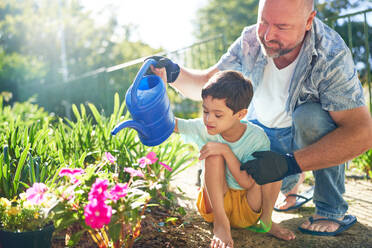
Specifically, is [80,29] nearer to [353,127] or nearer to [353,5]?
[353,5]

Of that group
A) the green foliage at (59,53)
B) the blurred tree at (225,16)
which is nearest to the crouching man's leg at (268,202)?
the green foliage at (59,53)

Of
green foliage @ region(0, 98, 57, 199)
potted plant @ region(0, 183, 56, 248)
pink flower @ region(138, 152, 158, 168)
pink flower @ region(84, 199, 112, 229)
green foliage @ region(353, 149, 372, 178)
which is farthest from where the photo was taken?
green foliage @ region(353, 149, 372, 178)

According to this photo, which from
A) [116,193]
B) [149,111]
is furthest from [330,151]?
[116,193]

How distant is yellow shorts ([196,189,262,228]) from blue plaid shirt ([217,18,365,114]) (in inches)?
25.5

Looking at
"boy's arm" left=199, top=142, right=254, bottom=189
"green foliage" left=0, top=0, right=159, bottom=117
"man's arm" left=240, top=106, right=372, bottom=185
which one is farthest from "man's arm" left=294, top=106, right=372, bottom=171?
"green foliage" left=0, top=0, right=159, bottom=117

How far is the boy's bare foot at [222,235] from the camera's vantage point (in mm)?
1750

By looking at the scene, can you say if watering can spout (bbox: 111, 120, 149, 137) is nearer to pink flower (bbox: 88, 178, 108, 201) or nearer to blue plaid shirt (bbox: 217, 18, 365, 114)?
pink flower (bbox: 88, 178, 108, 201)

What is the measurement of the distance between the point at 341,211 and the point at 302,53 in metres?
0.92

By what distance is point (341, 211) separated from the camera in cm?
209

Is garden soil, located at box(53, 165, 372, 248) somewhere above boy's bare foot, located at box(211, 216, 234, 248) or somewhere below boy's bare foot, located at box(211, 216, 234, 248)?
below

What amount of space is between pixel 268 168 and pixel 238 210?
33cm

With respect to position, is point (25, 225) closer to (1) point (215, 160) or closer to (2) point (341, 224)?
(1) point (215, 160)

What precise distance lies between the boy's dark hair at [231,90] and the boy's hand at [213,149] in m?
0.19

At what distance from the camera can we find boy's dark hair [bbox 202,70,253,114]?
6.05 feet
